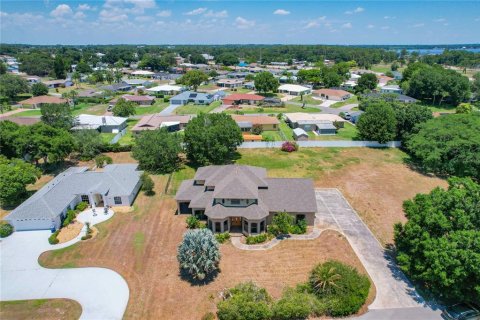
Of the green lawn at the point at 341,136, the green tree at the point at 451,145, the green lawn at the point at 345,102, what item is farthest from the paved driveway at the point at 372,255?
the green lawn at the point at 345,102

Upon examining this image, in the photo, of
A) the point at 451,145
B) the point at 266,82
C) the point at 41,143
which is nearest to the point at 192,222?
the point at 41,143

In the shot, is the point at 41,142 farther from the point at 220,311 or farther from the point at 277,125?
Answer: the point at 277,125

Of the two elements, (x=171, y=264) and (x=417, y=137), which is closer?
(x=171, y=264)

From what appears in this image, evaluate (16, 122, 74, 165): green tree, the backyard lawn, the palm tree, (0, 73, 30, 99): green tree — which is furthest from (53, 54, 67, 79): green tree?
the palm tree

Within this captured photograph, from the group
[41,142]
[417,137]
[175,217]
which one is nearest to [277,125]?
[417,137]

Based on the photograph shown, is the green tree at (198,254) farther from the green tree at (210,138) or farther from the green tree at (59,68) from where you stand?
the green tree at (59,68)

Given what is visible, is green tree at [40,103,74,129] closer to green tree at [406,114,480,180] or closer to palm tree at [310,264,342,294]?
palm tree at [310,264,342,294]

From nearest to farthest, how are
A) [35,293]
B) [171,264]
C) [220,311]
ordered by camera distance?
[220,311], [35,293], [171,264]
